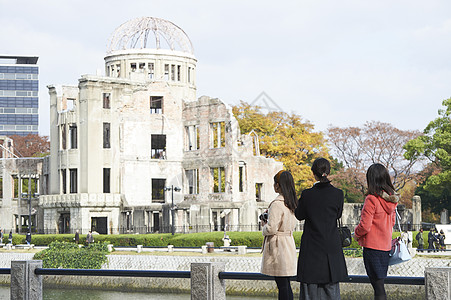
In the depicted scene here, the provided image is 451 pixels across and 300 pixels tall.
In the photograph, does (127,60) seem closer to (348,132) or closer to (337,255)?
(348,132)

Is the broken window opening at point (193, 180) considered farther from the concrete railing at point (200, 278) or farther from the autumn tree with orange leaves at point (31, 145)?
the autumn tree with orange leaves at point (31, 145)

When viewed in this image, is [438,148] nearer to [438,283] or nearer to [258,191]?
[258,191]

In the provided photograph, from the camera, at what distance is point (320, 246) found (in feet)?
29.2

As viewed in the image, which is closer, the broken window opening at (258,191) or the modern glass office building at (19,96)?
the broken window opening at (258,191)

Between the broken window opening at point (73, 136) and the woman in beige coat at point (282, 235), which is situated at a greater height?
the broken window opening at point (73, 136)

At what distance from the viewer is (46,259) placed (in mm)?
39531

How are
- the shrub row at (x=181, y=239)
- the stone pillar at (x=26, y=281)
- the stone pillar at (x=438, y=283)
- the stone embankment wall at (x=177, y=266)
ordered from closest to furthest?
the stone pillar at (x=438, y=283)
the stone pillar at (x=26, y=281)
the stone embankment wall at (x=177, y=266)
the shrub row at (x=181, y=239)

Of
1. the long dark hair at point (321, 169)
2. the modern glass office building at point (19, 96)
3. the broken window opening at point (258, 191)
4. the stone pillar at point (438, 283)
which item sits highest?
the modern glass office building at point (19, 96)

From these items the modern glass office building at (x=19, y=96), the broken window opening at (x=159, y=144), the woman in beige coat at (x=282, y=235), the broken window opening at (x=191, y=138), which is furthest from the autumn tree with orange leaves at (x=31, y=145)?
the woman in beige coat at (x=282, y=235)

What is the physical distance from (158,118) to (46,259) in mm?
18646

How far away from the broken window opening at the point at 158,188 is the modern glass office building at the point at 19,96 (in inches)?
3364

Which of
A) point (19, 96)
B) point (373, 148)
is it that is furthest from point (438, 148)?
point (19, 96)

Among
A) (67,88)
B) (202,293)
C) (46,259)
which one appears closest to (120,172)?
(67,88)

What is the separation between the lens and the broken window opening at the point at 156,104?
57.0 metres
